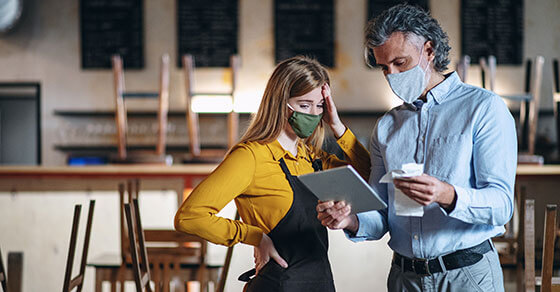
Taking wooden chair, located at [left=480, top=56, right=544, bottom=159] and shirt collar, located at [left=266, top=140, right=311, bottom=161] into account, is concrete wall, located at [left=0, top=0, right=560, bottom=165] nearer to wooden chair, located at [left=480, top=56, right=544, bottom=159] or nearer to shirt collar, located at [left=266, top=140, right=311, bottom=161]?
wooden chair, located at [left=480, top=56, right=544, bottom=159]

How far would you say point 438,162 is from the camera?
1.41 metres

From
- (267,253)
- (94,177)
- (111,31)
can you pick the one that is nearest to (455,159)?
(267,253)

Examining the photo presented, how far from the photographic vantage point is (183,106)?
567 cm

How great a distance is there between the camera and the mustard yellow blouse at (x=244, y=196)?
155 cm

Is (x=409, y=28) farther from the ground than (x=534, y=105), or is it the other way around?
(x=409, y=28)

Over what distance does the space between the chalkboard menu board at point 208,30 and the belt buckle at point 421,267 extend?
14.6 feet

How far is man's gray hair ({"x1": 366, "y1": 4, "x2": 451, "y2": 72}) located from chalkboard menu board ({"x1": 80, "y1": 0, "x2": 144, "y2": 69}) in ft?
14.9

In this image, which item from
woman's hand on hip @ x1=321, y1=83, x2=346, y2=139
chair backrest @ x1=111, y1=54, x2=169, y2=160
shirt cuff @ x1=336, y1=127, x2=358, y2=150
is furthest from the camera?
→ chair backrest @ x1=111, y1=54, x2=169, y2=160

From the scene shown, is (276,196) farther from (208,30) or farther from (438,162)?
(208,30)

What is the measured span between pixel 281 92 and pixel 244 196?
0.32 m

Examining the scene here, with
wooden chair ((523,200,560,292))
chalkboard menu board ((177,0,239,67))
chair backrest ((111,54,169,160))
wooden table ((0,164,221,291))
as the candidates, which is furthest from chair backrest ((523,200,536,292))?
chalkboard menu board ((177,0,239,67))

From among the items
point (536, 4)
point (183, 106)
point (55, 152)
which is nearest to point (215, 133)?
point (183, 106)

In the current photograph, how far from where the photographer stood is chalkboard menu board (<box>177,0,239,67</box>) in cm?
562

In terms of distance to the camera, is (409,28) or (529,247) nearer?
(409,28)
